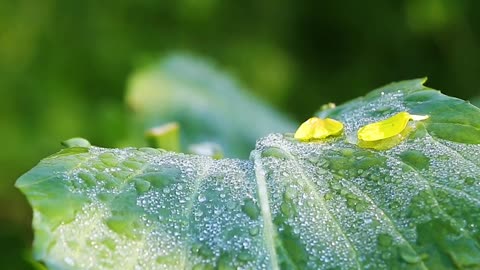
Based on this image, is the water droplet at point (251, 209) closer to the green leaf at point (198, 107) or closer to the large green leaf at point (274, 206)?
the large green leaf at point (274, 206)

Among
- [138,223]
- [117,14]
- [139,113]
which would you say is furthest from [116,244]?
[117,14]

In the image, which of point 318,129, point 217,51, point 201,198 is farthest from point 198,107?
point 217,51

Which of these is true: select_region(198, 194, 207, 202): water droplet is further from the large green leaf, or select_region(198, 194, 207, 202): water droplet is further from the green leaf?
the green leaf

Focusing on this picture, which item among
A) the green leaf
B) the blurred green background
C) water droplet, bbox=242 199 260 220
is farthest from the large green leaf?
the blurred green background

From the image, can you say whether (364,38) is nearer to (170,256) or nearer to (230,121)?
(230,121)

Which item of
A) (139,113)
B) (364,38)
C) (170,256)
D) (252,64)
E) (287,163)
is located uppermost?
(364,38)

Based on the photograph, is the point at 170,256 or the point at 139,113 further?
the point at 139,113

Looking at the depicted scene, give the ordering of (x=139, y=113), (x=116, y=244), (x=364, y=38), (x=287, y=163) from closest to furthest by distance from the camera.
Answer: (x=116, y=244)
(x=287, y=163)
(x=139, y=113)
(x=364, y=38)
